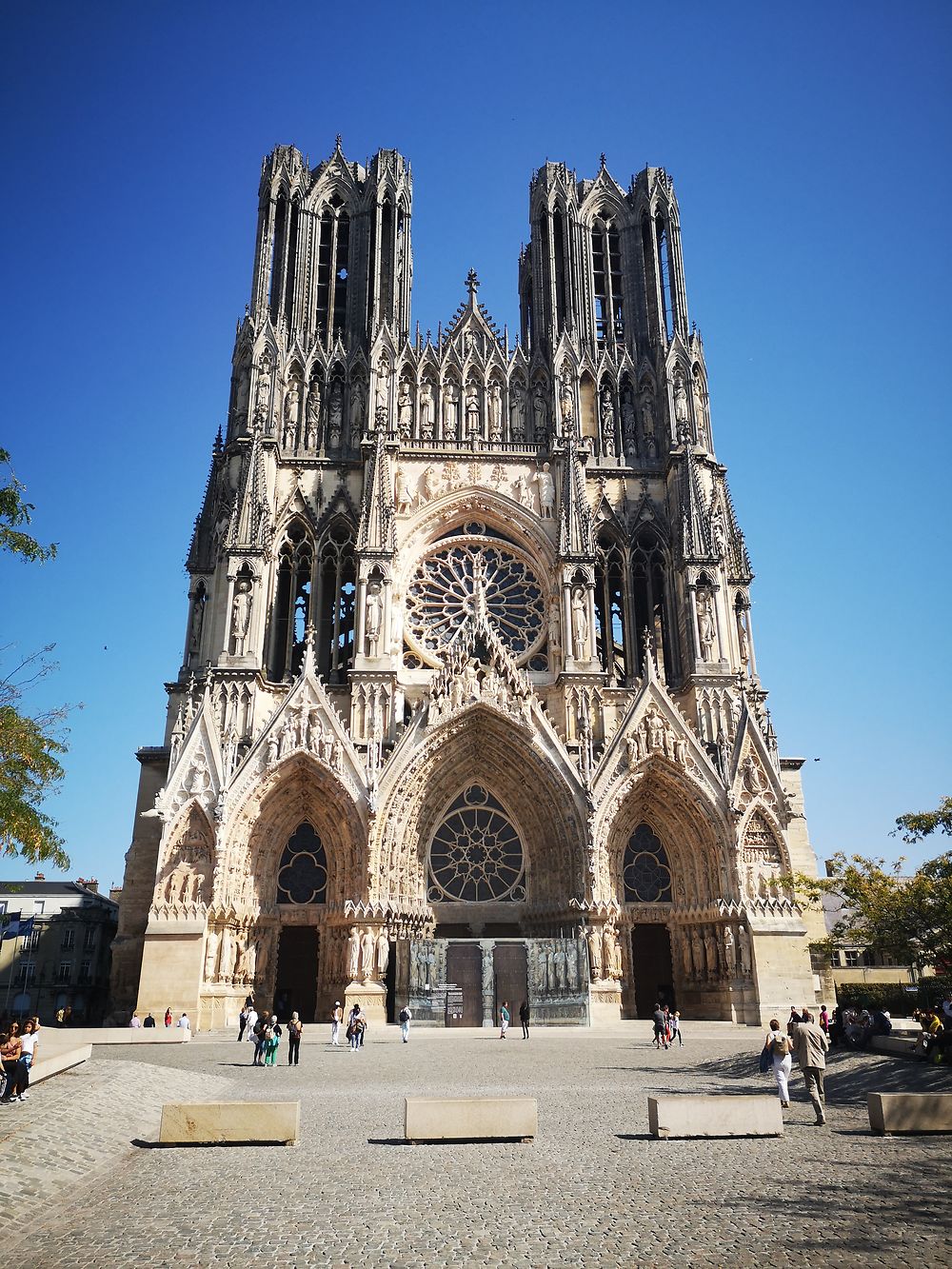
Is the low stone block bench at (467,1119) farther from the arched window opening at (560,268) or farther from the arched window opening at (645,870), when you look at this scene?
the arched window opening at (560,268)

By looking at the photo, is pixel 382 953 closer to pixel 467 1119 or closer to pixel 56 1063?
pixel 56 1063

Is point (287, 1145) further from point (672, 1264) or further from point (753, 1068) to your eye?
point (753, 1068)

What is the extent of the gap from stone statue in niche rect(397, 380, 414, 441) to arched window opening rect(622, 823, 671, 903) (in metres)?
16.6

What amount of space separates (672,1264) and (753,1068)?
39.3ft

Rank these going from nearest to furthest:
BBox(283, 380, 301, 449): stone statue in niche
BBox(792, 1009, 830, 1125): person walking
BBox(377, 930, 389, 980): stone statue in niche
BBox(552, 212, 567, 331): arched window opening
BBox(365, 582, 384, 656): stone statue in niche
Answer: BBox(792, 1009, 830, 1125): person walking
BBox(377, 930, 389, 980): stone statue in niche
BBox(365, 582, 384, 656): stone statue in niche
BBox(283, 380, 301, 449): stone statue in niche
BBox(552, 212, 567, 331): arched window opening

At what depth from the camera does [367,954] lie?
27.3 m

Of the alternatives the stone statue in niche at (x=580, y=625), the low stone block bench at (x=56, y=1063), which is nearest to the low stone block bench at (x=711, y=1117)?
the low stone block bench at (x=56, y=1063)

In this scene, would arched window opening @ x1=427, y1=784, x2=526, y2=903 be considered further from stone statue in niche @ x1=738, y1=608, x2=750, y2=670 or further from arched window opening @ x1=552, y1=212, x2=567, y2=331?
arched window opening @ x1=552, y1=212, x2=567, y2=331

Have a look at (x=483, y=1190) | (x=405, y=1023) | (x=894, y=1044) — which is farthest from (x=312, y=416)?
(x=483, y=1190)

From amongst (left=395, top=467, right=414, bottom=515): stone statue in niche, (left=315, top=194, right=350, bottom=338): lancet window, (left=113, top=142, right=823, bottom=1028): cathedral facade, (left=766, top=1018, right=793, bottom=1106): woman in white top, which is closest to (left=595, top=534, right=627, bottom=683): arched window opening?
(left=113, top=142, right=823, bottom=1028): cathedral facade

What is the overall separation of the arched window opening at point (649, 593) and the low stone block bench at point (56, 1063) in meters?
22.2

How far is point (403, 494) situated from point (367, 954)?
626 inches

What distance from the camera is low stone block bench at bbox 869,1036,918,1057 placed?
1766 cm

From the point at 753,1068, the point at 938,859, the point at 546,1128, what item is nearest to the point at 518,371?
the point at 938,859
